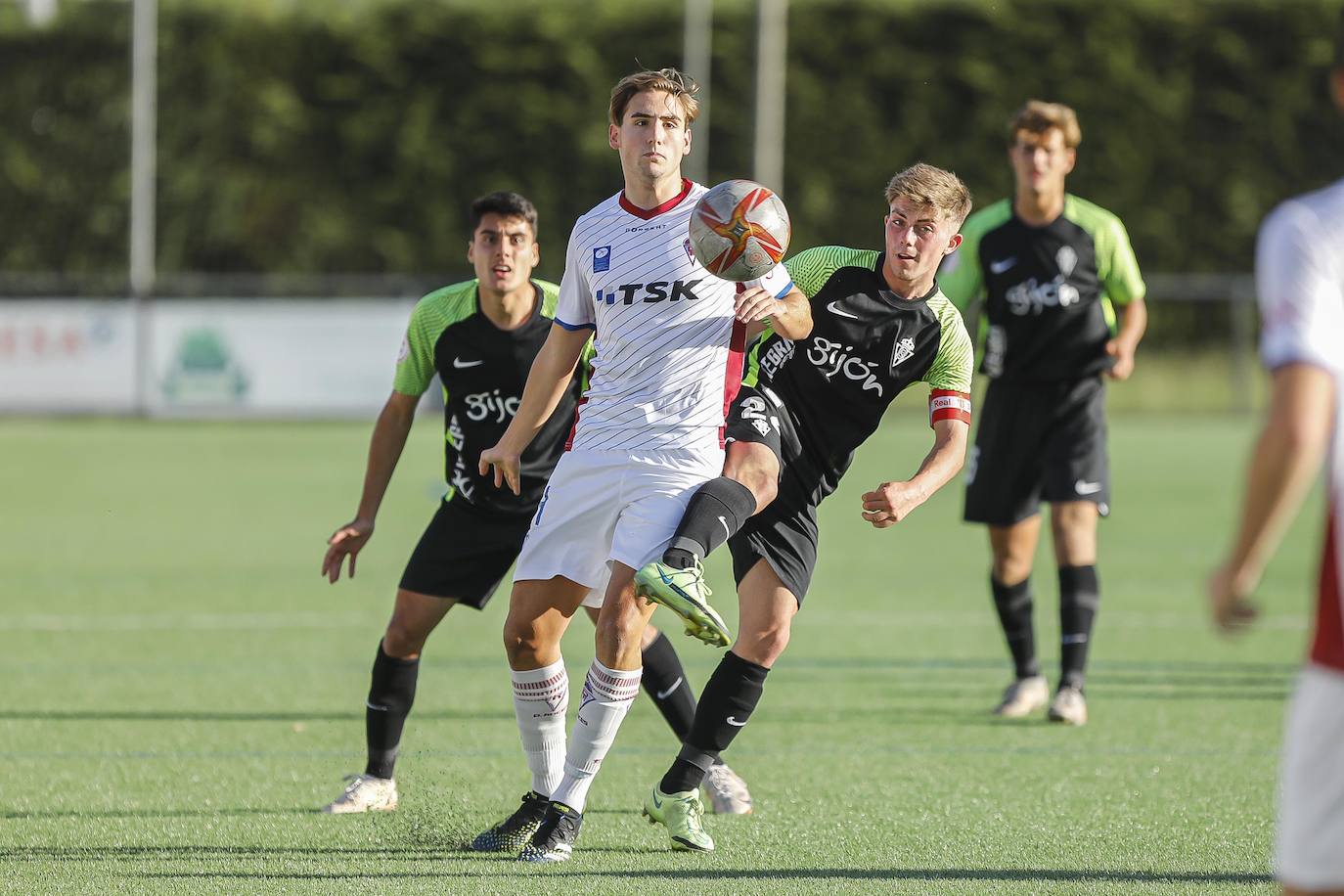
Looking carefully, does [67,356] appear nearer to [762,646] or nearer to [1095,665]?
[1095,665]

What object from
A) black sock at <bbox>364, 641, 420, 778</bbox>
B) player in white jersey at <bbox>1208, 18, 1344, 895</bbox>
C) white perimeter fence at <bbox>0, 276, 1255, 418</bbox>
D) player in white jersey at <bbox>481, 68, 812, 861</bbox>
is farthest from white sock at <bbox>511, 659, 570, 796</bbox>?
white perimeter fence at <bbox>0, 276, 1255, 418</bbox>

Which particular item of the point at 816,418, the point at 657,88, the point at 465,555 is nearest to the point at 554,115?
the point at 465,555

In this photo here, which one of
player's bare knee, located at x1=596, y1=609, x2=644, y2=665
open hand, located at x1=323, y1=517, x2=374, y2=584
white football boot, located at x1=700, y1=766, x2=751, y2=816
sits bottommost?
white football boot, located at x1=700, y1=766, x2=751, y2=816

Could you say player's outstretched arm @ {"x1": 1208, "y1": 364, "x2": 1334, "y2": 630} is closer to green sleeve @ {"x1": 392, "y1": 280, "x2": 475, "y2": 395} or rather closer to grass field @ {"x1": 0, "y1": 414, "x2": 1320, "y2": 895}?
grass field @ {"x1": 0, "y1": 414, "x2": 1320, "y2": 895}

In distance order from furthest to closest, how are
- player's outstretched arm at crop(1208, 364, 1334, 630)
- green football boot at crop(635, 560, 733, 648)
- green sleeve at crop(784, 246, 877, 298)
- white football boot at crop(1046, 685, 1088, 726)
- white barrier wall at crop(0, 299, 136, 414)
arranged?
white barrier wall at crop(0, 299, 136, 414), white football boot at crop(1046, 685, 1088, 726), green sleeve at crop(784, 246, 877, 298), green football boot at crop(635, 560, 733, 648), player's outstretched arm at crop(1208, 364, 1334, 630)

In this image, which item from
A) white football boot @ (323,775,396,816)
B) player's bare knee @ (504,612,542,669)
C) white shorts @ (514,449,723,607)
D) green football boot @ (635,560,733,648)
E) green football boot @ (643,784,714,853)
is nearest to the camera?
green football boot @ (635,560,733,648)

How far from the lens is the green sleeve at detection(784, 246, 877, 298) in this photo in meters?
5.34

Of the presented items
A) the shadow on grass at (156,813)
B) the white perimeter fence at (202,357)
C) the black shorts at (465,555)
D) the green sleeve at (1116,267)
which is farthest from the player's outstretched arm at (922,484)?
the white perimeter fence at (202,357)

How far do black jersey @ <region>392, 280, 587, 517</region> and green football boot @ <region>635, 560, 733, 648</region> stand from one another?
1.28 metres

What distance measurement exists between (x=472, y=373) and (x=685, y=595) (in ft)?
5.03

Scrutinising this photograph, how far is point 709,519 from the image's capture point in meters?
4.65

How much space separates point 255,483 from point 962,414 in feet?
41.3

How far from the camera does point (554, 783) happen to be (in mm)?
5145

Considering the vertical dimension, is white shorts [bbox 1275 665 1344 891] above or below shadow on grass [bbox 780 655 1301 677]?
above
